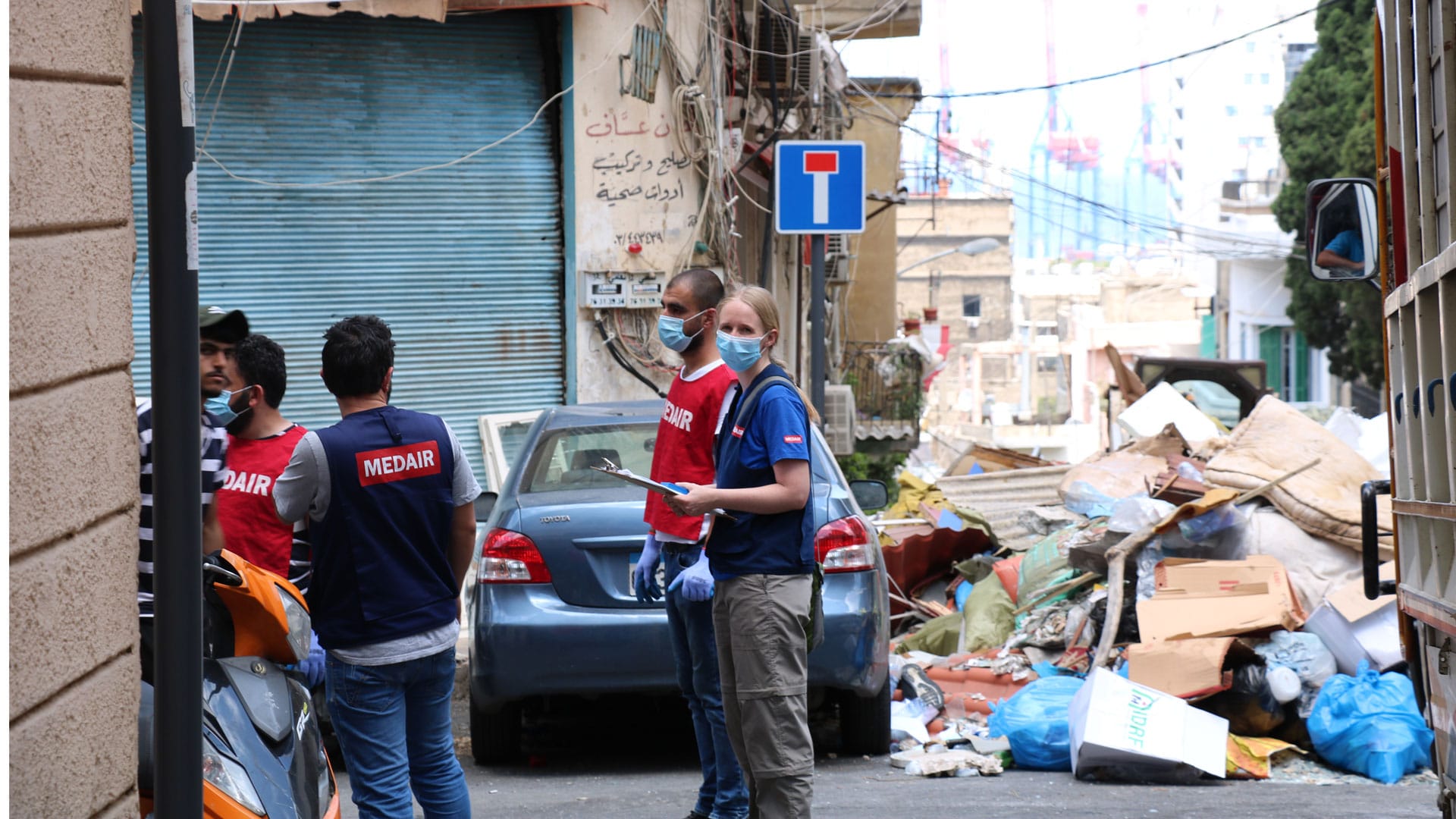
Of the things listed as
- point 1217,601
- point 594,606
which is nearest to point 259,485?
point 594,606

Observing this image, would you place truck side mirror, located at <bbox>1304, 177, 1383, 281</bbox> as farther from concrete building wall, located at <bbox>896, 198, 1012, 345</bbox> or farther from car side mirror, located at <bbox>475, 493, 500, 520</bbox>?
concrete building wall, located at <bbox>896, 198, 1012, 345</bbox>

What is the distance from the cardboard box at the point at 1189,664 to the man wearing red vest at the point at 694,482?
2732mm

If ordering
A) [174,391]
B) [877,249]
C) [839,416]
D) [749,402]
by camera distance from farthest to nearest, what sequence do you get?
[877,249] → [839,416] → [749,402] → [174,391]

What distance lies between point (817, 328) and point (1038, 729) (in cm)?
330

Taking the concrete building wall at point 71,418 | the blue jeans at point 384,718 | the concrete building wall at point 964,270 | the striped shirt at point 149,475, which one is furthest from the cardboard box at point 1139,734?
the concrete building wall at point 964,270

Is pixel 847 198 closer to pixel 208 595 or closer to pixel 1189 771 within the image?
pixel 1189 771

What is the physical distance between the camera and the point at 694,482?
15.8 feet

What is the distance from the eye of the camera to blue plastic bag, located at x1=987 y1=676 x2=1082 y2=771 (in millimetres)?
6375

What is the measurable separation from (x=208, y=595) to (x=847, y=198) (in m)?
6.09

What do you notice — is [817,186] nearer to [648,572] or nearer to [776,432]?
[648,572]

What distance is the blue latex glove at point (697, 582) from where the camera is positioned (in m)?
4.60

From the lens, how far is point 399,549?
393 centimetres

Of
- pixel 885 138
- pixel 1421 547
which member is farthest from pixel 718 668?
pixel 885 138

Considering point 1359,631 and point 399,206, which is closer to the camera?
point 1359,631
